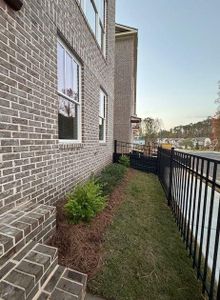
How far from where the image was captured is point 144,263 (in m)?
2.41

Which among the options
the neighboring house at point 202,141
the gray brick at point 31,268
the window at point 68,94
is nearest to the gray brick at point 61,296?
the gray brick at point 31,268

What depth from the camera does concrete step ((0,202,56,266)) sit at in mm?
1506

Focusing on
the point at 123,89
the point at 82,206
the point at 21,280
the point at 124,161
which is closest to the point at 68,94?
the point at 82,206

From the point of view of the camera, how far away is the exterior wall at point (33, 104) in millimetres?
1963

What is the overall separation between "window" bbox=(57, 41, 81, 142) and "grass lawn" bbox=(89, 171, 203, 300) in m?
2.03

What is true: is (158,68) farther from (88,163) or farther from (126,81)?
(88,163)

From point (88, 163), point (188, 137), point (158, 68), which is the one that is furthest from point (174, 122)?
point (88, 163)

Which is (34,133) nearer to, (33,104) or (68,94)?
(33,104)

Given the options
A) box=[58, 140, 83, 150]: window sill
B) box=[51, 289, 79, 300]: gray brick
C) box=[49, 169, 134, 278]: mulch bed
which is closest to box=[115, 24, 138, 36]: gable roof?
box=[58, 140, 83, 150]: window sill

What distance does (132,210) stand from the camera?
4098 mm

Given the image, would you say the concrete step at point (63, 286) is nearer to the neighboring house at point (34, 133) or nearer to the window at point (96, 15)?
the neighboring house at point (34, 133)

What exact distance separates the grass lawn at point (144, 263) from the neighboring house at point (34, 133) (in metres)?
0.48

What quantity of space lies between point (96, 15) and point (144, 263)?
6.96 metres

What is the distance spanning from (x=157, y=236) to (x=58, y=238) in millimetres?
1677
